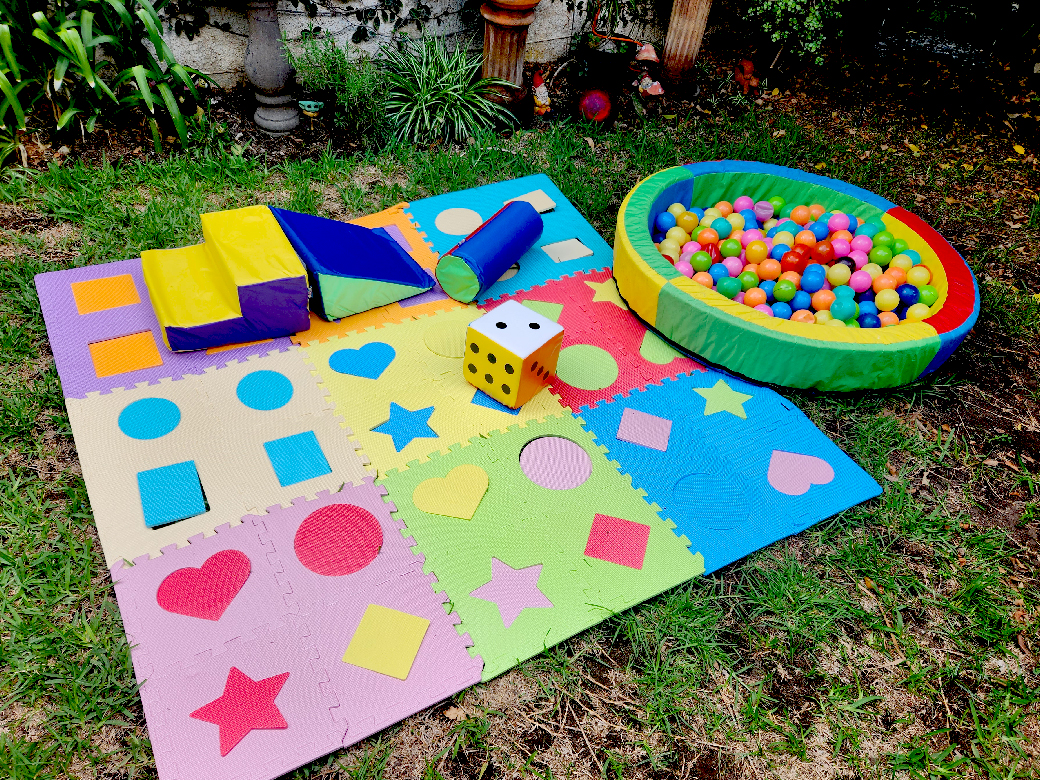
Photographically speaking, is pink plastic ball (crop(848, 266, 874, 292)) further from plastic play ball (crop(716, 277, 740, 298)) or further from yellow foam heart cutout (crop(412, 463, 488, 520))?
yellow foam heart cutout (crop(412, 463, 488, 520))

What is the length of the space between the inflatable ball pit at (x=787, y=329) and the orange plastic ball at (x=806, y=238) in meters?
0.48

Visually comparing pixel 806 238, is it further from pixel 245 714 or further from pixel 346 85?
pixel 245 714

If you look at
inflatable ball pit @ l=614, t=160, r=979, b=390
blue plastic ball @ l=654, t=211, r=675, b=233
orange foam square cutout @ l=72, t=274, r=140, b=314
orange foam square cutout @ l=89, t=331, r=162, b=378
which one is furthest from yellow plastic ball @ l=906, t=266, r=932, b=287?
orange foam square cutout @ l=72, t=274, r=140, b=314

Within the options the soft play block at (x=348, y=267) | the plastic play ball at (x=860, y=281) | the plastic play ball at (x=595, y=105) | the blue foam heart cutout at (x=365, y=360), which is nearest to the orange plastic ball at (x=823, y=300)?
the plastic play ball at (x=860, y=281)

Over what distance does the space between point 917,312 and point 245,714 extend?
2.90 meters

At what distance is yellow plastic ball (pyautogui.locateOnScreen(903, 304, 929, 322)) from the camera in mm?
2982

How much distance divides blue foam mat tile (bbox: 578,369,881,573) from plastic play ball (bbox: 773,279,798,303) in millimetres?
522

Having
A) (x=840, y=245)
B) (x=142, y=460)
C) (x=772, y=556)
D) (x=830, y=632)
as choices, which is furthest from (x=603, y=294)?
(x=142, y=460)

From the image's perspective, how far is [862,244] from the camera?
334cm

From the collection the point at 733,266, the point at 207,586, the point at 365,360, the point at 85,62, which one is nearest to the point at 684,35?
the point at 733,266

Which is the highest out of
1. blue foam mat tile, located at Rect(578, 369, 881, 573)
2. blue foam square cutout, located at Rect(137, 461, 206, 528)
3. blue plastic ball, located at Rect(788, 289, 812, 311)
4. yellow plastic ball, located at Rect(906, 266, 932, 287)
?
yellow plastic ball, located at Rect(906, 266, 932, 287)

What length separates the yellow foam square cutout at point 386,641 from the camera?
1.92 metres

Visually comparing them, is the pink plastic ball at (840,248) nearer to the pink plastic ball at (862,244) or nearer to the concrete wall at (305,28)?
the pink plastic ball at (862,244)

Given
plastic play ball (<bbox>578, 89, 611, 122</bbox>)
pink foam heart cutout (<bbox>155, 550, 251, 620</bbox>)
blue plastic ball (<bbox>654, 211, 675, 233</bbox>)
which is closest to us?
pink foam heart cutout (<bbox>155, 550, 251, 620</bbox>)
